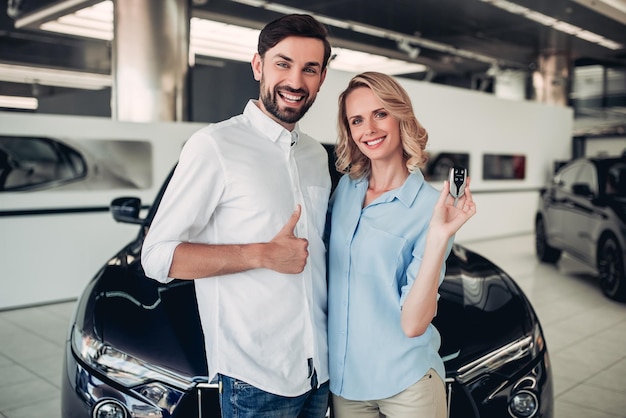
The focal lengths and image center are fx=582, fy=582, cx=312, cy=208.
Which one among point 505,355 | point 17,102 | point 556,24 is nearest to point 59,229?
point 505,355

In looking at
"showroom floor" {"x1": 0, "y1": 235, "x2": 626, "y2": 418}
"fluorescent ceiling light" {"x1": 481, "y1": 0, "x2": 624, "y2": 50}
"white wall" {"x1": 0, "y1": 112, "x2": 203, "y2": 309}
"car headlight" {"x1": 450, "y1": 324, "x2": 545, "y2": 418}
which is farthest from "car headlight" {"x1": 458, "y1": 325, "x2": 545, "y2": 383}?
"fluorescent ceiling light" {"x1": 481, "y1": 0, "x2": 624, "y2": 50}

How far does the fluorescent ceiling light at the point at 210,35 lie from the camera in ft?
31.0

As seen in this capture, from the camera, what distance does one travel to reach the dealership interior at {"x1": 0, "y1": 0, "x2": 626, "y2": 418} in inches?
167

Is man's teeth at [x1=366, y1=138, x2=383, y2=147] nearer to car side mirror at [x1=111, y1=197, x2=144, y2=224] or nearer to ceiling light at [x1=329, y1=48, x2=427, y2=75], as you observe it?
car side mirror at [x1=111, y1=197, x2=144, y2=224]

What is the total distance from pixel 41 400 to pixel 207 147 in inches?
105

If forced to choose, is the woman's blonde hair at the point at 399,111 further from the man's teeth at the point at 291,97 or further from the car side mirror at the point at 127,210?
the car side mirror at the point at 127,210

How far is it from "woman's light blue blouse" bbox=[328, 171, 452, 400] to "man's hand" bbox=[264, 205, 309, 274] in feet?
0.63

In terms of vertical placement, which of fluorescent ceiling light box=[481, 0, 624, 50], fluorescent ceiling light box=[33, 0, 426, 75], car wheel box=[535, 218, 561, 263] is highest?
fluorescent ceiling light box=[481, 0, 624, 50]

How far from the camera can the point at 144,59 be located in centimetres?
672

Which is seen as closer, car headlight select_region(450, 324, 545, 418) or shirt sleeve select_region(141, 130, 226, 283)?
shirt sleeve select_region(141, 130, 226, 283)

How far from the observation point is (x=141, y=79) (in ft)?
22.0

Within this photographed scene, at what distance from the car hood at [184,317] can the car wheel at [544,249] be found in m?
5.77

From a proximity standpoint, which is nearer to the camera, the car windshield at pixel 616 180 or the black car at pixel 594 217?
the black car at pixel 594 217

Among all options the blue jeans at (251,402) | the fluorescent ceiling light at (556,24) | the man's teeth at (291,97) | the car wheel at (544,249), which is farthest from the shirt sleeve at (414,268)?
the fluorescent ceiling light at (556,24)
